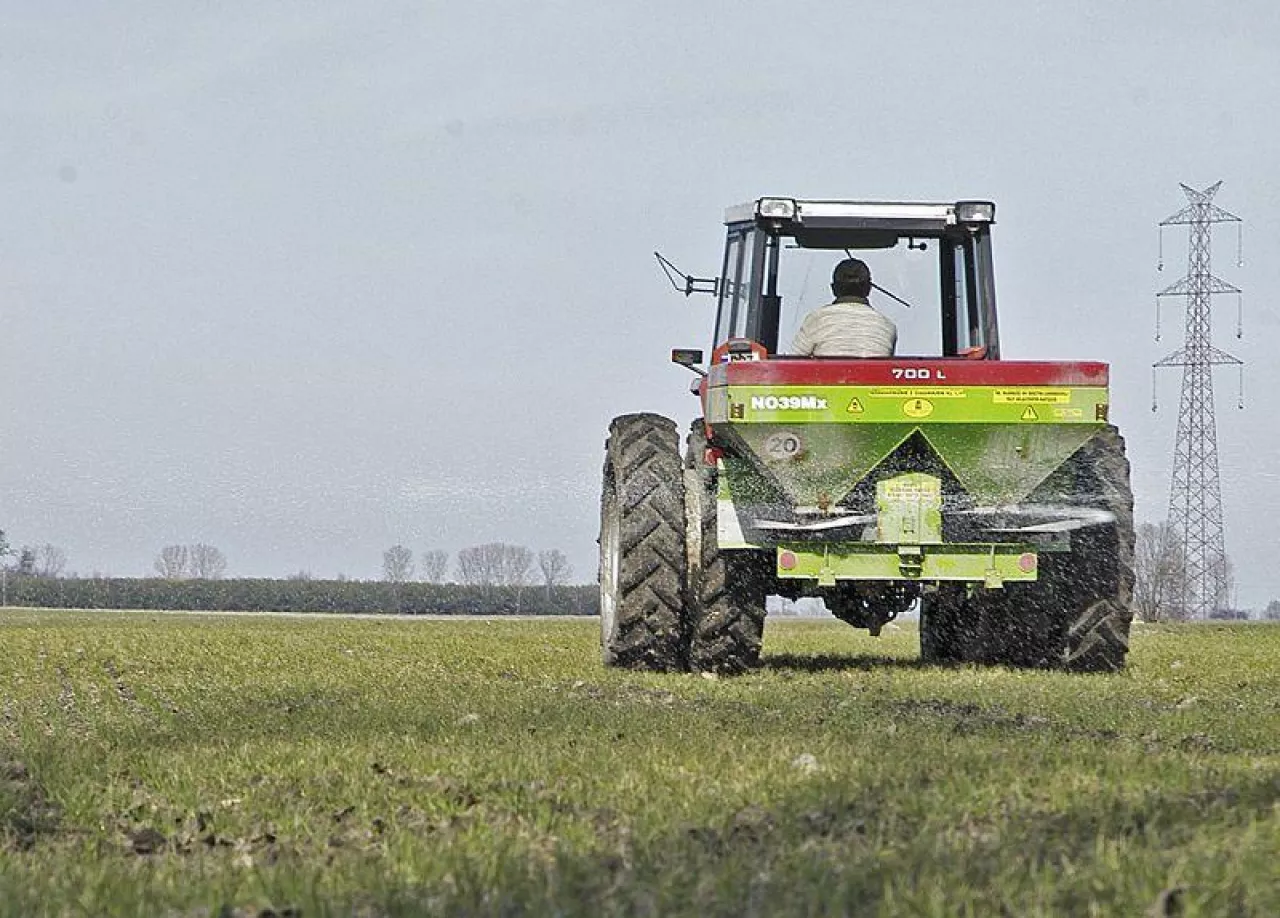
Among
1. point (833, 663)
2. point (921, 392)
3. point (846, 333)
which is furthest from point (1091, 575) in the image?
point (833, 663)

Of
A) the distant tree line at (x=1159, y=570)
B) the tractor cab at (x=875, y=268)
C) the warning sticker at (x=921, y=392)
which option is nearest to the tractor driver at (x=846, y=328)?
the tractor cab at (x=875, y=268)

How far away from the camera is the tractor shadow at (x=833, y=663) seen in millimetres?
11667

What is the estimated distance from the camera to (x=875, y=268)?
39.2 ft

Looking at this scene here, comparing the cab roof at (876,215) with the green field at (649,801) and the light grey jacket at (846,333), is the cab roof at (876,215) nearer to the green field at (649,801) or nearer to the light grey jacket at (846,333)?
the light grey jacket at (846,333)

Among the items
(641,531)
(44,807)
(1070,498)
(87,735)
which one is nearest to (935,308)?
(1070,498)

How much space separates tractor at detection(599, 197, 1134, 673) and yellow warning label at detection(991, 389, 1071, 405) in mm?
16

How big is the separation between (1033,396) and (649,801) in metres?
6.12

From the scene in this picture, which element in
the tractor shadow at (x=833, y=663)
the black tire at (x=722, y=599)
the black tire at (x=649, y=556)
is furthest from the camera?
the tractor shadow at (x=833, y=663)

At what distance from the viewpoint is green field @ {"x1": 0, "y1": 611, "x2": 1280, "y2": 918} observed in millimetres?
3479

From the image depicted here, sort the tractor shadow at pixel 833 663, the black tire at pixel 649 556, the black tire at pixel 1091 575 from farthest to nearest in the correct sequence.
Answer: the tractor shadow at pixel 833 663 → the black tire at pixel 1091 575 → the black tire at pixel 649 556

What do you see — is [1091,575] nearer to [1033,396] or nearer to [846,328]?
[1033,396]

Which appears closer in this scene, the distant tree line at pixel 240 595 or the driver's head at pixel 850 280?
the driver's head at pixel 850 280

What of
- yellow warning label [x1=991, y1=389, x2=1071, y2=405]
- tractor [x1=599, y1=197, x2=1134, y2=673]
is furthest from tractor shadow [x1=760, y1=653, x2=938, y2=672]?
yellow warning label [x1=991, y1=389, x2=1071, y2=405]

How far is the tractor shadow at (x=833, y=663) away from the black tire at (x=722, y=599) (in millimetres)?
509
